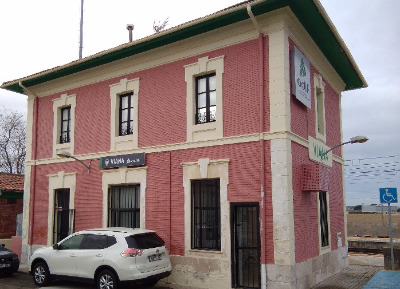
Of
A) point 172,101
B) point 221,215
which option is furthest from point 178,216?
point 172,101

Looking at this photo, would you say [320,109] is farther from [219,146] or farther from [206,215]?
[206,215]

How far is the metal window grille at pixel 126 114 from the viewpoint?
1423 cm

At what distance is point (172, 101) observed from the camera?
12.9 m

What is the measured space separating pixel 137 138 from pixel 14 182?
10.3 meters

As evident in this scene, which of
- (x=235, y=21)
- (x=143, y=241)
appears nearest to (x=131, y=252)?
(x=143, y=241)

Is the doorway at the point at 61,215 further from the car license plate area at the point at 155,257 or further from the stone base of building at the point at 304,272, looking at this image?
the stone base of building at the point at 304,272

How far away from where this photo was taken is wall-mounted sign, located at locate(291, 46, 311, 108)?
1127cm

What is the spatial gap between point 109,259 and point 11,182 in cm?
1239

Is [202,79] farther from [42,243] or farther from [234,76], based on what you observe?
[42,243]

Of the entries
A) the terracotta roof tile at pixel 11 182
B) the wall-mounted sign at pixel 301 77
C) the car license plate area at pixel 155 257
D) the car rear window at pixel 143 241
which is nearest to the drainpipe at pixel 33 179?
the terracotta roof tile at pixel 11 182

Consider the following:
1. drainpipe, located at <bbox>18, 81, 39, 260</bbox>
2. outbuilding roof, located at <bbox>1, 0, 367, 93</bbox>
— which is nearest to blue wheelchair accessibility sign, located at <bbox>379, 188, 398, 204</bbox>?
outbuilding roof, located at <bbox>1, 0, 367, 93</bbox>

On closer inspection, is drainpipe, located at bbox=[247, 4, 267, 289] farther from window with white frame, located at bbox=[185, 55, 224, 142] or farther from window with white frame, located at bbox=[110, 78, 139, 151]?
window with white frame, located at bbox=[110, 78, 139, 151]

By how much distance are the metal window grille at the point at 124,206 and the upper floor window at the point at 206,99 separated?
3.36 m

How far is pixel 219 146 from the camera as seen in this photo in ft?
38.5
